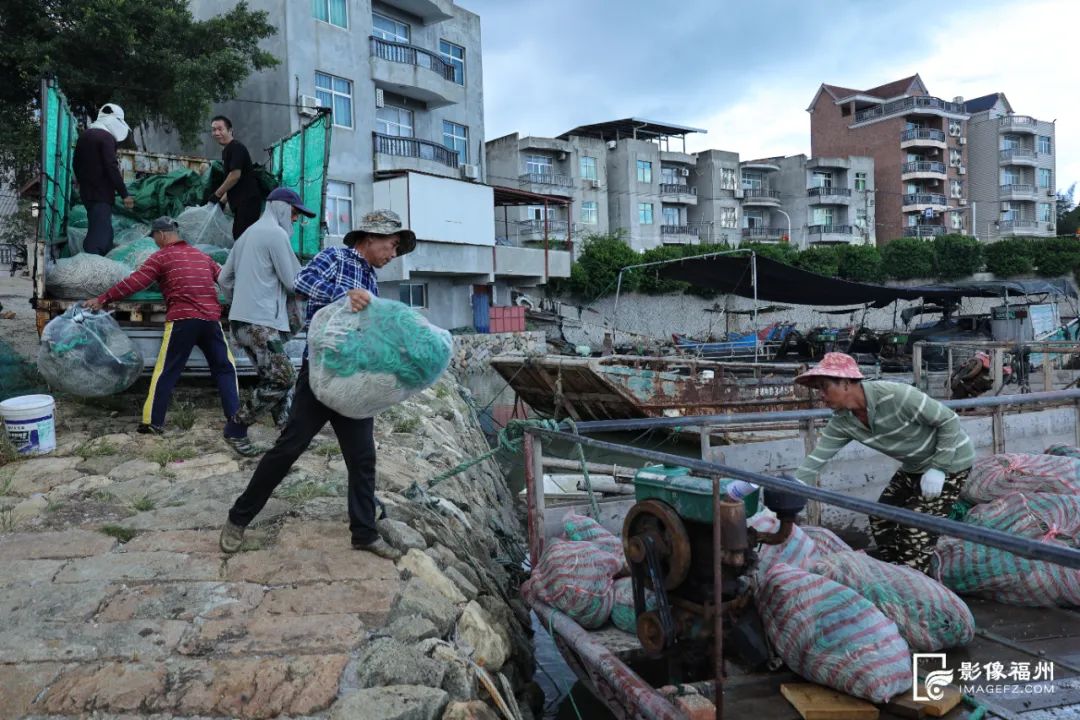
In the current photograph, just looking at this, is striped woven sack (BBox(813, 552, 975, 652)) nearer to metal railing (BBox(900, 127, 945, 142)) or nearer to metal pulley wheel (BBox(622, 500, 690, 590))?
metal pulley wheel (BBox(622, 500, 690, 590))

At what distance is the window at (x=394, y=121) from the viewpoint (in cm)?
2625

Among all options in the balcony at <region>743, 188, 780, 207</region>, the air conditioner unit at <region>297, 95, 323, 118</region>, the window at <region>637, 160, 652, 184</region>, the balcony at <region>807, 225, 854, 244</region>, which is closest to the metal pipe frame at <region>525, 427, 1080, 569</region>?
the air conditioner unit at <region>297, 95, 323, 118</region>

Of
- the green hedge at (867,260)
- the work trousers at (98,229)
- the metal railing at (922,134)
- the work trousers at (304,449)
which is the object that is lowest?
the work trousers at (304,449)

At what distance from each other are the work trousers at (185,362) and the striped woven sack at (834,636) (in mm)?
3861

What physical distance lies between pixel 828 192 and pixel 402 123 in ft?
117

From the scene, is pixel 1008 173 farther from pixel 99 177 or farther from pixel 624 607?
pixel 624 607

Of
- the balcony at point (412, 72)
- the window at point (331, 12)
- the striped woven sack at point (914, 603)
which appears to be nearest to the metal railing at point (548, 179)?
the balcony at point (412, 72)

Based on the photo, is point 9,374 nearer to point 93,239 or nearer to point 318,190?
point 93,239

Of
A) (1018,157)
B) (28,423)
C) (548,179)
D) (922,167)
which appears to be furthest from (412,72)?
(1018,157)

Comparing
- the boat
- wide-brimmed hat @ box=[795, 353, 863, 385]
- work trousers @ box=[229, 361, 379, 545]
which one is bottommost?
the boat

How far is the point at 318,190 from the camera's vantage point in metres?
8.06

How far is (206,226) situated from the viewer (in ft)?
24.8

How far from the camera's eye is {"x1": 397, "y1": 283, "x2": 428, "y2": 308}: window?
25.7 m

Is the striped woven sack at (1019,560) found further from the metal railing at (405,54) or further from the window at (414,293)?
the metal railing at (405,54)
